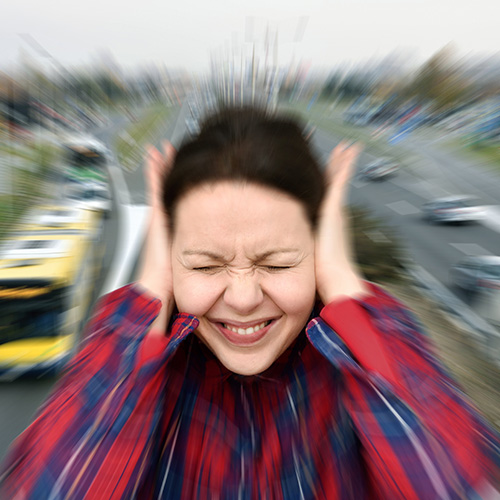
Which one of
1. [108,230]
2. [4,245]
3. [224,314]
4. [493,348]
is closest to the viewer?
[224,314]

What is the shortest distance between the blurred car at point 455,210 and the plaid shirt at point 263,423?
6.78 metres

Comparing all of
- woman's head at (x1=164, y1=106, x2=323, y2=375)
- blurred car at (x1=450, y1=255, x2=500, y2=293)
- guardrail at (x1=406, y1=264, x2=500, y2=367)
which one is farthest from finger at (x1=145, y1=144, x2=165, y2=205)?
blurred car at (x1=450, y1=255, x2=500, y2=293)

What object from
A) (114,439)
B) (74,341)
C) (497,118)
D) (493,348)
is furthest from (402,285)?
(114,439)

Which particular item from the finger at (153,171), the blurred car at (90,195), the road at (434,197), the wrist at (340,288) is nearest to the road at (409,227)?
the road at (434,197)

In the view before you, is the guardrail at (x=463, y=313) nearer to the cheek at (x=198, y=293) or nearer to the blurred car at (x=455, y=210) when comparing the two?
Answer: the blurred car at (x=455, y=210)

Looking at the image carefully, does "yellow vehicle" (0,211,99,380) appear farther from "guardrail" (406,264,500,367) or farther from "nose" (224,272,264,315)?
"guardrail" (406,264,500,367)

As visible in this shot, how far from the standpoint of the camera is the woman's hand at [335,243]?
65 cm

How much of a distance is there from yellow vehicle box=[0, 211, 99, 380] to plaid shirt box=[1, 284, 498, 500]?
2.58m

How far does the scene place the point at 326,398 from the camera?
60 centimetres

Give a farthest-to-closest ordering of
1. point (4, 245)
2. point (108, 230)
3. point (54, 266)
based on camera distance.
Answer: point (108, 230) → point (4, 245) → point (54, 266)

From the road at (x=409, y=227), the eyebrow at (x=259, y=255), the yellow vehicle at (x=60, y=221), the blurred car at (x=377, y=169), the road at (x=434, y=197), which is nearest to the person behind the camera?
the eyebrow at (x=259, y=255)

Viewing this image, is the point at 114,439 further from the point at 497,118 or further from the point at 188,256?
the point at 497,118

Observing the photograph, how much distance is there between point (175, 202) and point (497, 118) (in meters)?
2.96

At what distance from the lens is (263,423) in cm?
64
